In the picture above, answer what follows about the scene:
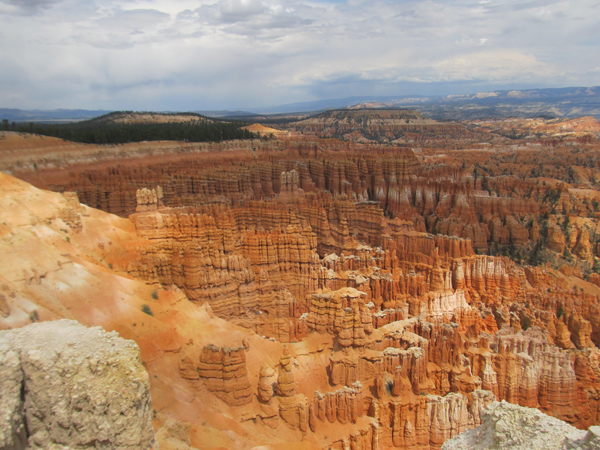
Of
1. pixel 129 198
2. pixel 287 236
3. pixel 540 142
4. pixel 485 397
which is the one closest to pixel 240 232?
pixel 287 236

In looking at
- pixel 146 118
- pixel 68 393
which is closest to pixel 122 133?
pixel 68 393

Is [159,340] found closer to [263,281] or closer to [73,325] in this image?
[73,325]

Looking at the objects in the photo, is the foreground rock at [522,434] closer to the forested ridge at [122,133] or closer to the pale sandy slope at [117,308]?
the pale sandy slope at [117,308]

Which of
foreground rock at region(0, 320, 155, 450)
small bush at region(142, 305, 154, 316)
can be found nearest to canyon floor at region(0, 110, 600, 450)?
small bush at region(142, 305, 154, 316)

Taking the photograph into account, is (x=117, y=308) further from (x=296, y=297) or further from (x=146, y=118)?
(x=146, y=118)

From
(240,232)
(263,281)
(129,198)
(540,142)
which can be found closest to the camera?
(263,281)

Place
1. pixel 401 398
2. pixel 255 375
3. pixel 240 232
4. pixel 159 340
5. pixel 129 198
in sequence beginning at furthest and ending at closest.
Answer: pixel 129 198 < pixel 240 232 < pixel 401 398 < pixel 255 375 < pixel 159 340
